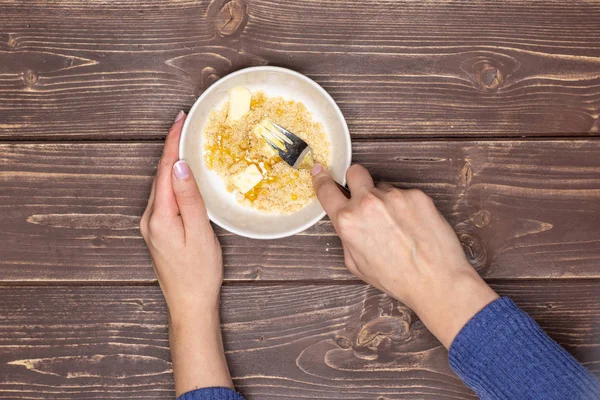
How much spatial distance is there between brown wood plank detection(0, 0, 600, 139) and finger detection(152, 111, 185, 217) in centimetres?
5

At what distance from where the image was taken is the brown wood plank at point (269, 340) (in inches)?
34.4

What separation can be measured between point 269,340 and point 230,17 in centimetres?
54

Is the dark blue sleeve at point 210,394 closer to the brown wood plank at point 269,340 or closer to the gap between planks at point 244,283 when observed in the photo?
the brown wood plank at point 269,340

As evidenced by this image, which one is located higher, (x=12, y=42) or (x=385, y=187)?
(x=12, y=42)

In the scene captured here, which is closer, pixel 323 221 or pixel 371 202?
pixel 371 202

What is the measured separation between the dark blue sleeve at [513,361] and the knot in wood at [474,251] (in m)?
0.13

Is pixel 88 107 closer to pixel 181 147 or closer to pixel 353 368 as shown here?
pixel 181 147

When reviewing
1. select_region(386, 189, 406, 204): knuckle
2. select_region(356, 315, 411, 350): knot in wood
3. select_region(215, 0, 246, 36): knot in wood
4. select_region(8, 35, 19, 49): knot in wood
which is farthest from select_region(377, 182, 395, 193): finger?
select_region(8, 35, 19, 49): knot in wood

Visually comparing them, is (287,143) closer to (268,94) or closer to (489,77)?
(268,94)

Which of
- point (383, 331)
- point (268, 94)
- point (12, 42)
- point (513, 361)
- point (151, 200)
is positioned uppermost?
point (12, 42)

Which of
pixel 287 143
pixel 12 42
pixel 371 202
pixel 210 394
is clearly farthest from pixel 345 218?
pixel 12 42

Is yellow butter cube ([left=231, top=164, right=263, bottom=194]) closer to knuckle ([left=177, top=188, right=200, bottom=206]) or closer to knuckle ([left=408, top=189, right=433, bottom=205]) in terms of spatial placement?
knuckle ([left=177, top=188, right=200, bottom=206])

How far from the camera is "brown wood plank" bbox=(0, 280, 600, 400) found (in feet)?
2.87

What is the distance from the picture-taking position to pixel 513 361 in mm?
710
